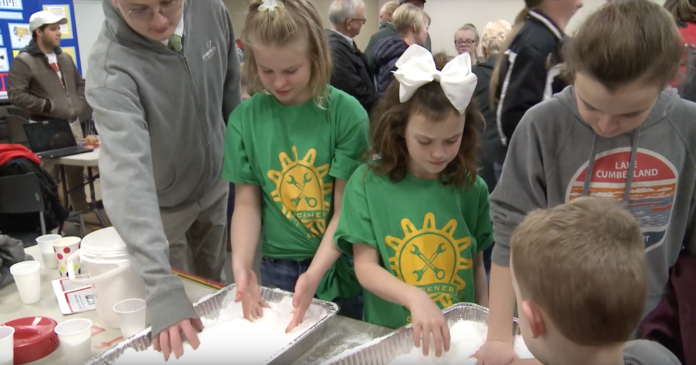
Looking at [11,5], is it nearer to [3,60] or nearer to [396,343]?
[3,60]

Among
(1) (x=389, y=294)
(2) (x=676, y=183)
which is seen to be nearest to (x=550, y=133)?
(2) (x=676, y=183)

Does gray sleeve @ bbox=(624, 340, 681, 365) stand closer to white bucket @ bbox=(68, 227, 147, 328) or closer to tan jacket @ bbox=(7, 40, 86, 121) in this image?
white bucket @ bbox=(68, 227, 147, 328)

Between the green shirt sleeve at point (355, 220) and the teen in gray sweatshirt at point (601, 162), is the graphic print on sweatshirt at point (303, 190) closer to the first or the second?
the green shirt sleeve at point (355, 220)

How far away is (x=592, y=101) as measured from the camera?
0.87 meters

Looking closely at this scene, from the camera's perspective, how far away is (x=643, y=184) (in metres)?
0.98

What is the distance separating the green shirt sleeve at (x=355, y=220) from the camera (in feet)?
4.12

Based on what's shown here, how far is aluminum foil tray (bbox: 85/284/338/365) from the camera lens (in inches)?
41.4

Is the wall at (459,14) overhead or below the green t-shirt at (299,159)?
overhead

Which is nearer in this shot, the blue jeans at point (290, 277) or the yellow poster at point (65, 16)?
the blue jeans at point (290, 277)

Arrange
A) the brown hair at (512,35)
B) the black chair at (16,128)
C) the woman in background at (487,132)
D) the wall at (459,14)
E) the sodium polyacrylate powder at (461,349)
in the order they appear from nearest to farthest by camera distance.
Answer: the sodium polyacrylate powder at (461,349), the brown hair at (512,35), the woman in background at (487,132), the black chair at (16,128), the wall at (459,14)

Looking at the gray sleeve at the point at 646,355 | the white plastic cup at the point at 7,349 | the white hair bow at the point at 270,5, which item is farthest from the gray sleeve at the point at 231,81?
the gray sleeve at the point at 646,355

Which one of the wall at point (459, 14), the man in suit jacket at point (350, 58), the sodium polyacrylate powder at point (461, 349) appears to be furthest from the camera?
the wall at point (459, 14)

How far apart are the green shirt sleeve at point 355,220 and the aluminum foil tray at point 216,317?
16 cm

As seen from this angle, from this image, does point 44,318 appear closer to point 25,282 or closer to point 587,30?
point 25,282
